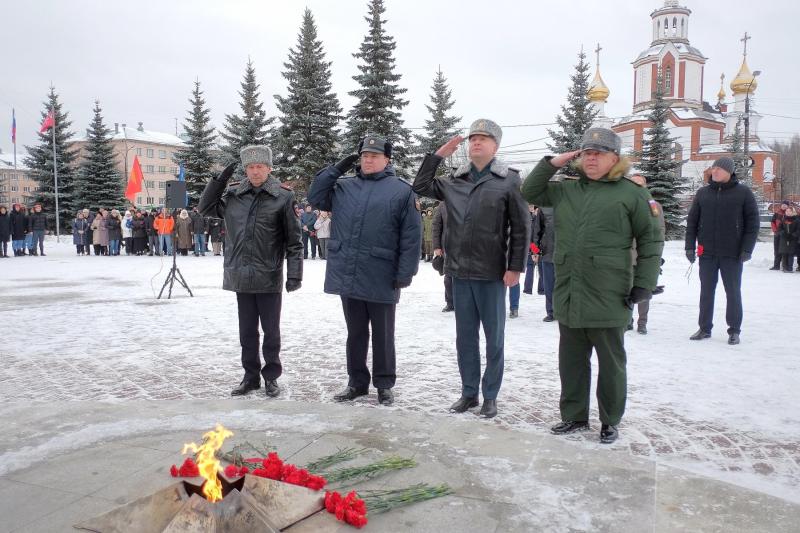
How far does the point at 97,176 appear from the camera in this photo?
3569 centimetres

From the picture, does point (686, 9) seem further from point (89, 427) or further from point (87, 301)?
point (89, 427)

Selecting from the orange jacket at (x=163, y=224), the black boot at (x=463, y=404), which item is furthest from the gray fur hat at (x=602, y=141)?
the orange jacket at (x=163, y=224)

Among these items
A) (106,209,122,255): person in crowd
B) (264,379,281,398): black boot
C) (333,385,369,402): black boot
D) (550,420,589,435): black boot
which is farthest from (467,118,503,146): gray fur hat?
(106,209,122,255): person in crowd

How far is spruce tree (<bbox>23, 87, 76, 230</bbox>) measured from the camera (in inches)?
1415

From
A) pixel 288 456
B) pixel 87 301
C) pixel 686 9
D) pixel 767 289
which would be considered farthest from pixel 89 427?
pixel 686 9

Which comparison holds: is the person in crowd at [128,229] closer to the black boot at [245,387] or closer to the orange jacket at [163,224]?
the orange jacket at [163,224]

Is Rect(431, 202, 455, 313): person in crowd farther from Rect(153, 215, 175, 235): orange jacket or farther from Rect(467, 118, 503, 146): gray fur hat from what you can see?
Rect(153, 215, 175, 235): orange jacket

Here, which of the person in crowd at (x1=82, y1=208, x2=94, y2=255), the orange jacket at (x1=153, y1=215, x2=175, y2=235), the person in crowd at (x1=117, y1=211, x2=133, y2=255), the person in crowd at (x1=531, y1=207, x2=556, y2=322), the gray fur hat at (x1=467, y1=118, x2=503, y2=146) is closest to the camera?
the gray fur hat at (x1=467, y1=118, x2=503, y2=146)

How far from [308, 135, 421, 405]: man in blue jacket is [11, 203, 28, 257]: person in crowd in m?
22.3

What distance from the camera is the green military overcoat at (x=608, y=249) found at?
4105 mm

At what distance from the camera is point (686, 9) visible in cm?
5856

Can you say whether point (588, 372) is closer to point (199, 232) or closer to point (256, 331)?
point (256, 331)

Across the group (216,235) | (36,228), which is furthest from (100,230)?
(216,235)

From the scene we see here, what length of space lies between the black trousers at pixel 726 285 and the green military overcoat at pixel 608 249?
3.89 m
